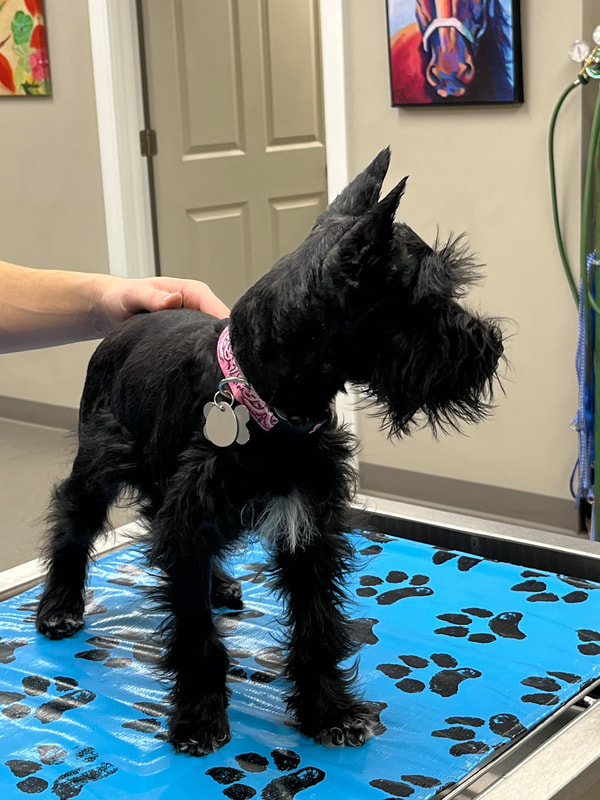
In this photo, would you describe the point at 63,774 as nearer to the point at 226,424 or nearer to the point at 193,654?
the point at 193,654

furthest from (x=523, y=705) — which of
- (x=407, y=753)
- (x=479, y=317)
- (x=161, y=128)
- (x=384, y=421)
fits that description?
(x=161, y=128)

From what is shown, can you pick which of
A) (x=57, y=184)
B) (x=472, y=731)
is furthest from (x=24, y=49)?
(x=472, y=731)

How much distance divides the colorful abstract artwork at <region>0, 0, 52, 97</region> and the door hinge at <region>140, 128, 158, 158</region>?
60 centimetres

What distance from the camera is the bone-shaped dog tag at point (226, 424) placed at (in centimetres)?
147

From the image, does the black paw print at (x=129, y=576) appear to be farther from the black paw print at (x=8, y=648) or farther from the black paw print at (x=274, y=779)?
the black paw print at (x=274, y=779)

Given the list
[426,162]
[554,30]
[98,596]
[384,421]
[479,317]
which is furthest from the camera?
[426,162]

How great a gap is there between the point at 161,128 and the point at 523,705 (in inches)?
161

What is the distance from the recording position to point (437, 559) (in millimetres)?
2379

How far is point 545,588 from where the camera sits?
2197 millimetres

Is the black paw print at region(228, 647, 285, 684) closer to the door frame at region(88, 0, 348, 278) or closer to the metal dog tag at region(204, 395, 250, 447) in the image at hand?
the metal dog tag at region(204, 395, 250, 447)

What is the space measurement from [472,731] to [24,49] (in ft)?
15.5

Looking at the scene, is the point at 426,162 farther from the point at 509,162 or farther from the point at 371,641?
the point at 371,641

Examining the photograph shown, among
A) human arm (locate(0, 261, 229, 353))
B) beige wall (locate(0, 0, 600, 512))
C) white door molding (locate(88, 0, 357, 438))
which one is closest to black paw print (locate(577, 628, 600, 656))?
human arm (locate(0, 261, 229, 353))

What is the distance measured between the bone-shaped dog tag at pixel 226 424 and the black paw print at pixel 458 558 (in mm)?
999
